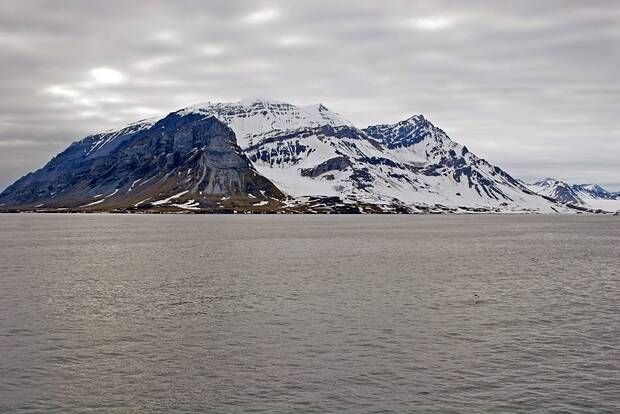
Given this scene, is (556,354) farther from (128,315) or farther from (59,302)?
(59,302)

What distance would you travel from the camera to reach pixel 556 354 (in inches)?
1813

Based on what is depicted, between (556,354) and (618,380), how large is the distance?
6554 mm

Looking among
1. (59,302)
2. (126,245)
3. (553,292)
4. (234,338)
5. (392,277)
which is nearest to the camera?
(234,338)

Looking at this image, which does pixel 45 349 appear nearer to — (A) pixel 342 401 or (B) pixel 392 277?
(A) pixel 342 401

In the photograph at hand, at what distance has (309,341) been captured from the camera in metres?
50.1

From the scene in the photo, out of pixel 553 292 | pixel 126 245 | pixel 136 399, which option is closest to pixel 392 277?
pixel 553 292

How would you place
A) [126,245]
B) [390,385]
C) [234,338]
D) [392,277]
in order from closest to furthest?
[390,385], [234,338], [392,277], [126,245]

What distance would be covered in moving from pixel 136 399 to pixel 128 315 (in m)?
26.5

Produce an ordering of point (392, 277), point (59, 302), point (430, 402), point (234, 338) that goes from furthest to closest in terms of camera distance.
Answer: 1. point (392, 277)
2. point (59, 302)
3. point (234, 338)
4. point (430, 402)

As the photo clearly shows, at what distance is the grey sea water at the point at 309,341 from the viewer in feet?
120

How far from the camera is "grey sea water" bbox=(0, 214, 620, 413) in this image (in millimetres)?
36562

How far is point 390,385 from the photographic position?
38.7 metres

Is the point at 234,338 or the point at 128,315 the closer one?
the point at 234,338

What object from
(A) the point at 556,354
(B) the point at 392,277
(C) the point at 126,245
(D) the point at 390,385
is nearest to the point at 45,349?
(D) the point at 390,385
